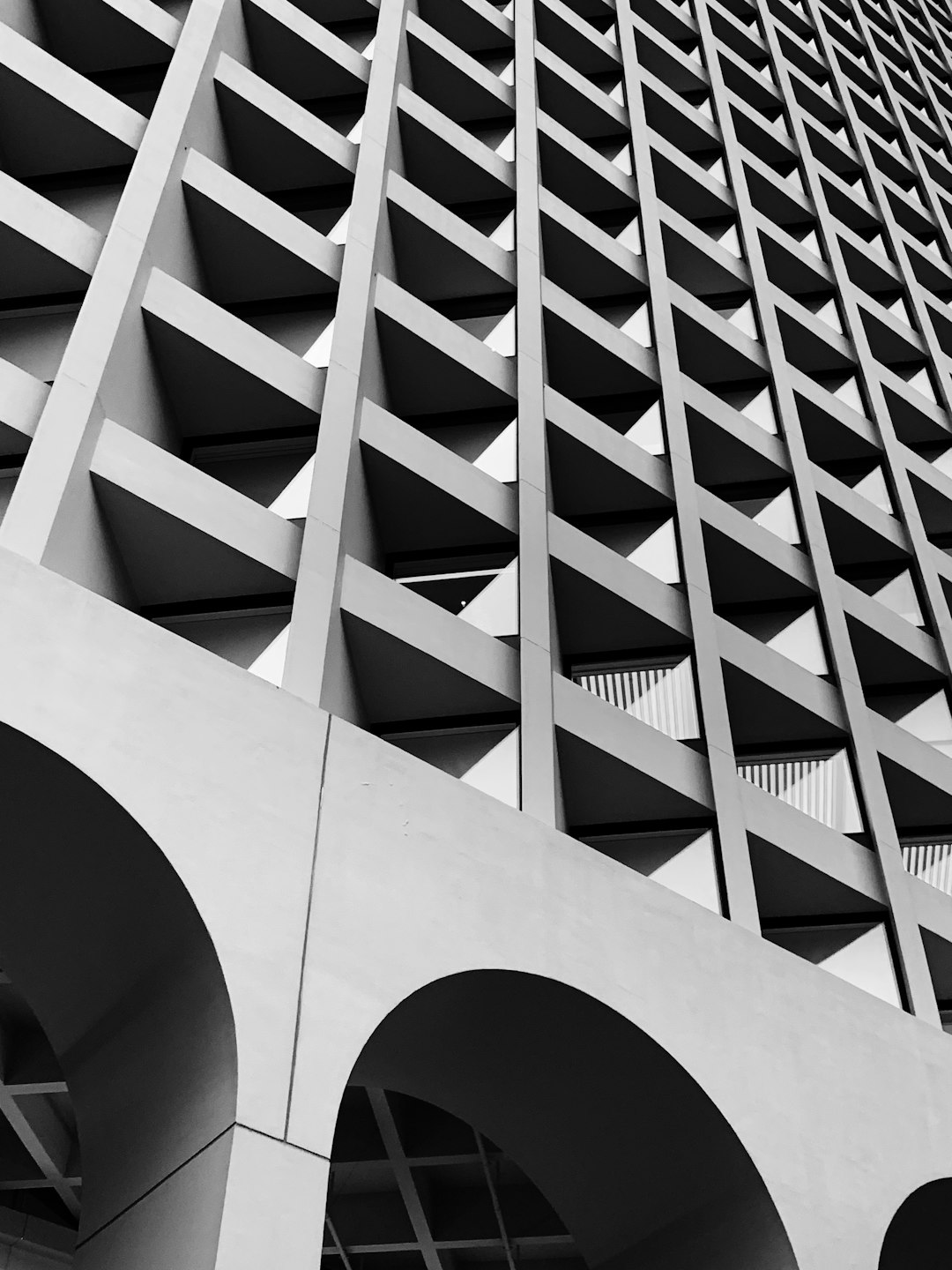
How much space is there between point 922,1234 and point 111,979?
860 cm

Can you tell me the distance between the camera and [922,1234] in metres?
13.3

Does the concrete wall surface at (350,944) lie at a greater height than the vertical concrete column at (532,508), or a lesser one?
lesser

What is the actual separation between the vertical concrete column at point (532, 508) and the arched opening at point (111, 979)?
13.8 ft

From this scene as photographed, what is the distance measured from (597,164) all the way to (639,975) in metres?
16.0

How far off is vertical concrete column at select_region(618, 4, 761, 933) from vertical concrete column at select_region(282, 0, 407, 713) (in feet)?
14.2

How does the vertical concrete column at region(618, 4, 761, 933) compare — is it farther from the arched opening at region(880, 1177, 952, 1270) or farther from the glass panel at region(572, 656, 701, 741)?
the arched opening at region(880, 1177, 952, 1270)

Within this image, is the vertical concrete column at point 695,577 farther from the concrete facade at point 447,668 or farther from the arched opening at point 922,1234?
the arched opening at point 922,1234

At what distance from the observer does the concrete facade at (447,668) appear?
9695 mm

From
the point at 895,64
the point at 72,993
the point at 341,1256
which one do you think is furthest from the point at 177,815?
the point at 895,64

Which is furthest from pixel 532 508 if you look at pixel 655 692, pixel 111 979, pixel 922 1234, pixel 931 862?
pixel 922 1234

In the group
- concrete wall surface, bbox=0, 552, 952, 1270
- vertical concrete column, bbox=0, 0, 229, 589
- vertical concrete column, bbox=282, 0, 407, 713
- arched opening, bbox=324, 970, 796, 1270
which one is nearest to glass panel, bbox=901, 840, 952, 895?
concrete wall surface, bbox=0, 552, 952, 1270

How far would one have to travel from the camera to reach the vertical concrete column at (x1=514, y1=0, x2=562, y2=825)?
523 inches

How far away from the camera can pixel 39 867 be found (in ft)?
32.8

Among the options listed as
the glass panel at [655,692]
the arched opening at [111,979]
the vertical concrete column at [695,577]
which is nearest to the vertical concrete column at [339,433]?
the arched opening at [111,979]
